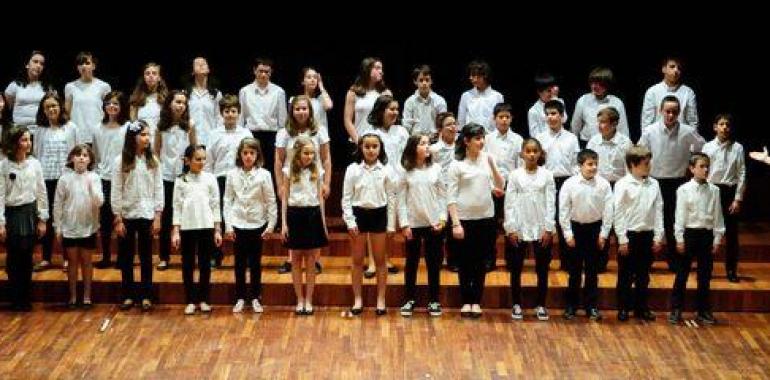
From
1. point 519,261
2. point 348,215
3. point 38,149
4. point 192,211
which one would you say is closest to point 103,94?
point 38,149

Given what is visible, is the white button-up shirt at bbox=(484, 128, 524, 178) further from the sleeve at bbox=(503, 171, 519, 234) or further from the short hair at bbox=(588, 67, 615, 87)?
the short hair at bbox=(588, 67, 615, 87)

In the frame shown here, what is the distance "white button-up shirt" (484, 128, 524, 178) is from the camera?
7.29 metres

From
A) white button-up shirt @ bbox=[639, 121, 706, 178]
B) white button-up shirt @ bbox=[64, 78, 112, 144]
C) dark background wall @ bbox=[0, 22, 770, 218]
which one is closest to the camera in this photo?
white button-up shirt @ bbox=[639, 121, 706, 178]

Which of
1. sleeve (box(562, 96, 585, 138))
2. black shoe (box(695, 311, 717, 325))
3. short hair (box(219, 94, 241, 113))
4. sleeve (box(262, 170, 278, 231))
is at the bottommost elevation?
black shoe (box(695, 311, 717, 325))

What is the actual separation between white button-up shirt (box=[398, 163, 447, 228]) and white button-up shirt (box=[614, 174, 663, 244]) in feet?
3.16

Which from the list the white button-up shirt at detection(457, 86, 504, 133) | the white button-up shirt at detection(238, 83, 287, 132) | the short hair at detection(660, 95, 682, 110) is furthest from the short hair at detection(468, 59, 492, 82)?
the white button-up shirt at detection(238, 83, 287, 132)

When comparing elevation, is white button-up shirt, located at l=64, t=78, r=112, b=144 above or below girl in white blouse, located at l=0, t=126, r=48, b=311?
above

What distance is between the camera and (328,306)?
7.02 metres

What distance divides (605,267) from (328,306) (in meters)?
1.70

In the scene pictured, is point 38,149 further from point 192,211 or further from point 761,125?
point 761,125

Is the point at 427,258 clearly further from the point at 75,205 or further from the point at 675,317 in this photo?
the point at 75,205

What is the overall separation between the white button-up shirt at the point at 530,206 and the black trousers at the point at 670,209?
0.98 metres

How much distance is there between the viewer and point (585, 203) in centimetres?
668

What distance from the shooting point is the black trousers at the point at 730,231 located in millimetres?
7121
